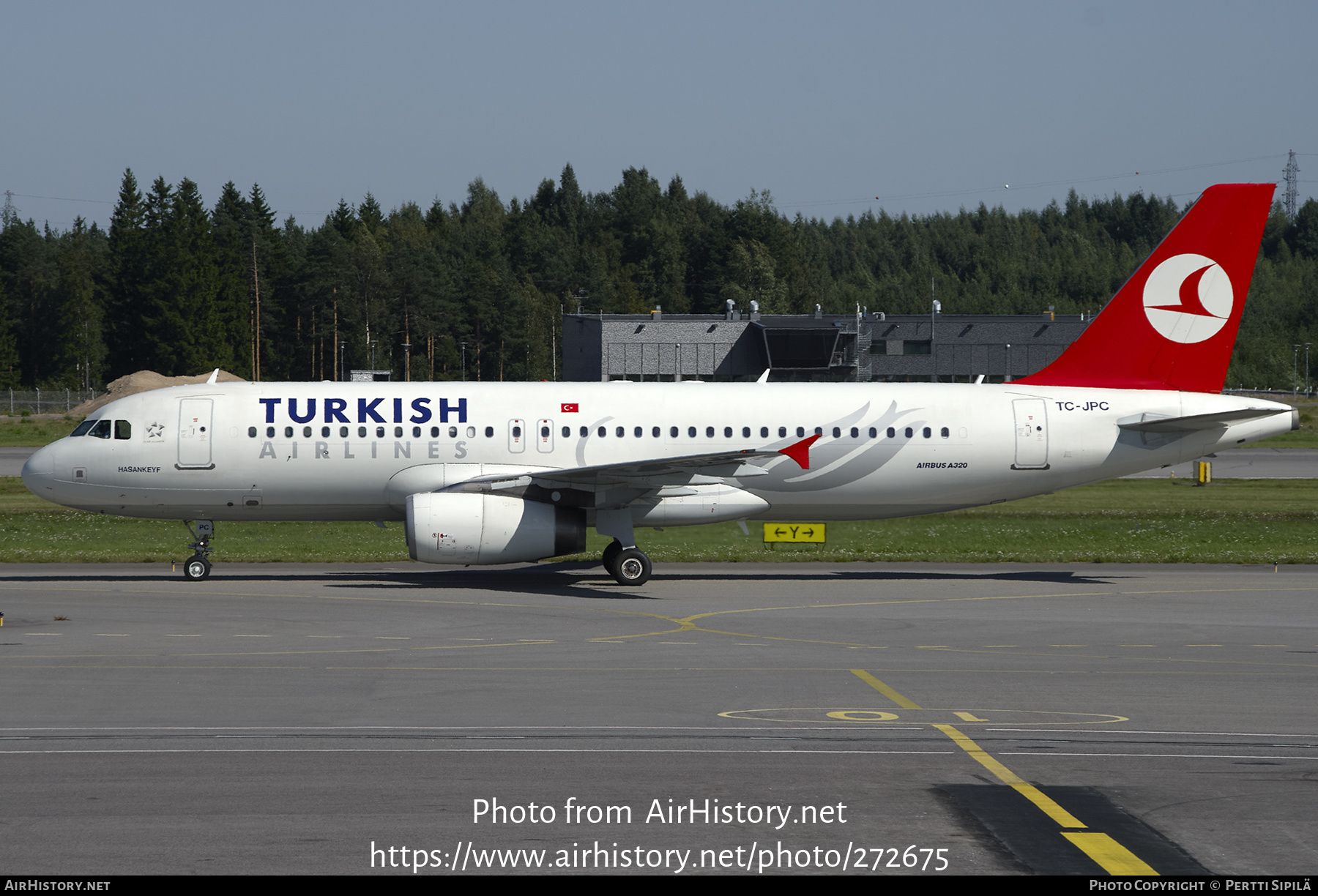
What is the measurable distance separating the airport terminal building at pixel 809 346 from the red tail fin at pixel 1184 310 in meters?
74.1

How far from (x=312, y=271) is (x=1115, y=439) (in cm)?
13225

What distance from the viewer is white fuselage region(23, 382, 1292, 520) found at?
28.2m

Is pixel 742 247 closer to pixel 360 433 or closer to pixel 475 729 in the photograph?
pixel 360 433

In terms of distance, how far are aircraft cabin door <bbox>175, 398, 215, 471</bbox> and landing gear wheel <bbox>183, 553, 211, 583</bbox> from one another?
202 centimetres

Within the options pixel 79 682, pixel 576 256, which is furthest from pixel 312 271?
pixel 79 682

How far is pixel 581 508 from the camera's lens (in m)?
28.1

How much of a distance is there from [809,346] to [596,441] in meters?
81.7

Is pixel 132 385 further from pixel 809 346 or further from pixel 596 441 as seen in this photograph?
pixel 596 441

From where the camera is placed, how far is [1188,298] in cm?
3022

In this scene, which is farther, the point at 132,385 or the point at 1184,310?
the point at 132,385

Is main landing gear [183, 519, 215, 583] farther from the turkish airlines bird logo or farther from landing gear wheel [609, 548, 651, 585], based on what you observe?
the turkish airlines bird logo

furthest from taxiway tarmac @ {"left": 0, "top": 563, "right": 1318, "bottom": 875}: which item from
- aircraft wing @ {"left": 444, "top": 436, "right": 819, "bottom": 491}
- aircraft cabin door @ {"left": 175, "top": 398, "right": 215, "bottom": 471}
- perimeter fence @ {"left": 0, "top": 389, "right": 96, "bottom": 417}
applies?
perimeter fence @ {"left": 0, "top": 389, "right": 96, "bottom": 417}

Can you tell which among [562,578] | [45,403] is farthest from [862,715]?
[45,403]
